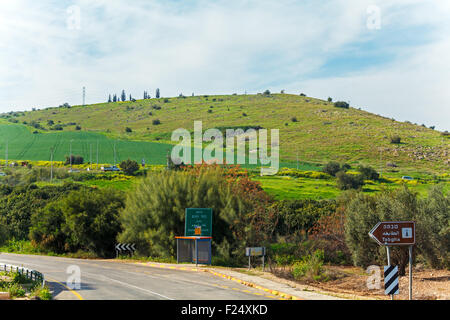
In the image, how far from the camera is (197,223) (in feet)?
101

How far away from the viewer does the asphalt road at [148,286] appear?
56.4ft

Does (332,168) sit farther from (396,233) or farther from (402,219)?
(396,233)

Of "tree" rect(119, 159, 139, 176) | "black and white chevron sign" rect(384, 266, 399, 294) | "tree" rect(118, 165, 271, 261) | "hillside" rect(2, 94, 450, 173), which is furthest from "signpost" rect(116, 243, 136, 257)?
"hillside" rect(2, 94, 450, 173)

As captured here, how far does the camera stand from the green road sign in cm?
3069

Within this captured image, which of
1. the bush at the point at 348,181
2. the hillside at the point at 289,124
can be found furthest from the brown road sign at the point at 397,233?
the hillside at the point at 289,124

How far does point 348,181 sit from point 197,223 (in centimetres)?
4789

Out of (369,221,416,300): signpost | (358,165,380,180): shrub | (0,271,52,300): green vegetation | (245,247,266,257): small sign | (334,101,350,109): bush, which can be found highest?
(334,101,350,109): bush

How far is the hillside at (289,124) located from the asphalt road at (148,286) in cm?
7317

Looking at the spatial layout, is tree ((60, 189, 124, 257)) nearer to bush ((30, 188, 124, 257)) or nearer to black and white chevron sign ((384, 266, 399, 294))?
bush ((30, 188, 124, 257))

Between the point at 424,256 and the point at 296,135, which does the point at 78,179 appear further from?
the point at 424,256

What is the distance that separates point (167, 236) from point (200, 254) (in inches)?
196

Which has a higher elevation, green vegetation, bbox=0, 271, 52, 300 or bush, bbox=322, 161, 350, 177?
bush, bbox=322, 161, 350, 177
